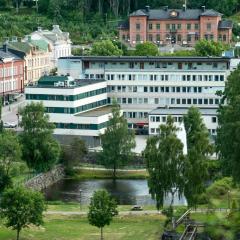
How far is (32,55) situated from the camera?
6072cm

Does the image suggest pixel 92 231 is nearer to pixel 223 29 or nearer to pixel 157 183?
pixel 157 183

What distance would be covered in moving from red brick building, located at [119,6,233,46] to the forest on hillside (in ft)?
9.62

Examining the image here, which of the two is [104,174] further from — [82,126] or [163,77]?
[163,77]

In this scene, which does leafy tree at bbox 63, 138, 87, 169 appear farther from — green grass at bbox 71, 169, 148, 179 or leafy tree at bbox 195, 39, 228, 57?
leafy tree at bbox 195, 39, 228, 57

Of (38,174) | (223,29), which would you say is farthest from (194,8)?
(38,174)

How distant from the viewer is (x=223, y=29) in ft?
241

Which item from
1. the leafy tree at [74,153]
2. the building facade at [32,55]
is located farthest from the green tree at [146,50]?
the leafy tree at [74,153]

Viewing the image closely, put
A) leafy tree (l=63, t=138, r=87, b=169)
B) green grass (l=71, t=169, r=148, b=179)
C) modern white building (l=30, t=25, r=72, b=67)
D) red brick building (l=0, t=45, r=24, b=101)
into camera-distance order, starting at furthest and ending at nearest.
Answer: modern white building (l=30, t=25, r=72, b=67), red brick building (l=0, t=45, r=24, b=101), leafy tree (l=63, t=138, r=87, b=169), green grass (l=71, t=169, r=148, b=179)

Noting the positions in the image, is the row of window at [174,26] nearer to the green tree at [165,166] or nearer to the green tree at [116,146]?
the green tree at [116,146]

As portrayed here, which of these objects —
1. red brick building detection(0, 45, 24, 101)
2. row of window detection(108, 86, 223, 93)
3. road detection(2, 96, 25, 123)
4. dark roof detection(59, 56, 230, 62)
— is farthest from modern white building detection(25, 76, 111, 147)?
red brick building detection(0, 45, 24, 101)

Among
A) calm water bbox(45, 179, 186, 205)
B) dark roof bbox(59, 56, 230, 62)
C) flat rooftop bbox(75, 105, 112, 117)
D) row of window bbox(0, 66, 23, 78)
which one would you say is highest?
dark roof bbox(59, 56, 230, 62)

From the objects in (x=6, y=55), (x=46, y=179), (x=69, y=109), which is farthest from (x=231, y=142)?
(x=6, y=55)

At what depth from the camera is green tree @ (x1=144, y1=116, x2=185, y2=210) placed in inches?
1078

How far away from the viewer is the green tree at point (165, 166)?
27375 millimetres
